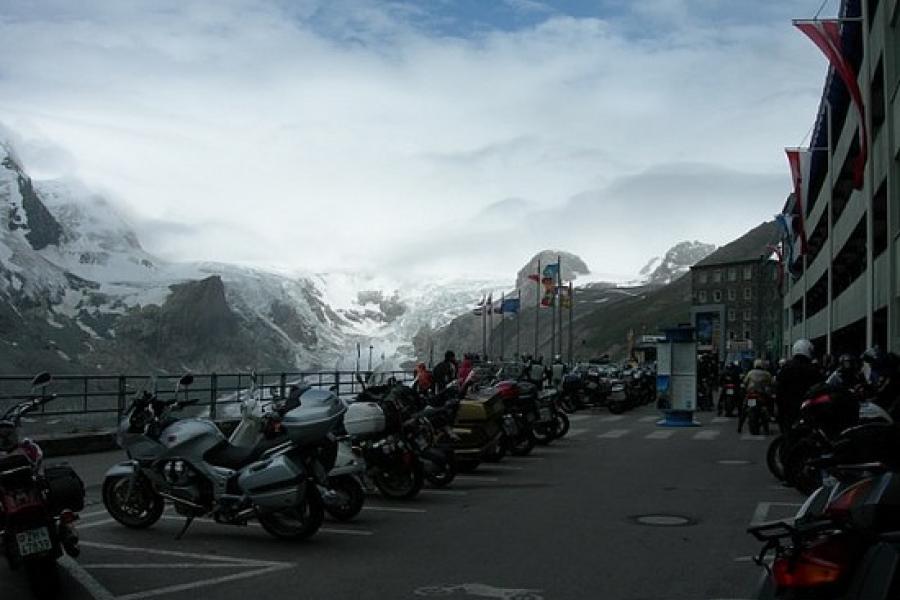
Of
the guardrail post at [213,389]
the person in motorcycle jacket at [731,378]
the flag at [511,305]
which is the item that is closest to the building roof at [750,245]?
the flag at [511,305]

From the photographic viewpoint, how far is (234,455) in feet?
28.9

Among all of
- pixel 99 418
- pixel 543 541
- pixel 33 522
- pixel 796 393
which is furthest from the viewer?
pixel 99 418

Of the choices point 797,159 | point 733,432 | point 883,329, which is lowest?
point 733,432

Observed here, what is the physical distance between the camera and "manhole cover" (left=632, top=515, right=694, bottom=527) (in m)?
9.28

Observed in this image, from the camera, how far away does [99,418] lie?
56.7 ft

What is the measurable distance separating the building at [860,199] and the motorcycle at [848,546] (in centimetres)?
1776

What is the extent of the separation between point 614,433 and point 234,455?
13896 millimetres

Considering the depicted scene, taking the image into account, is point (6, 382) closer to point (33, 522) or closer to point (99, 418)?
point (99, 418)

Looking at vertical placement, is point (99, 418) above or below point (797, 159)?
below

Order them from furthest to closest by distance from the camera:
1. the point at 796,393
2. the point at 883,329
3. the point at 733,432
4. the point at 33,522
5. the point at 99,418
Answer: the point at 883,329 < the point at 733,432 < the point at 99,418 < the point at 796,393 < the point at 33,522

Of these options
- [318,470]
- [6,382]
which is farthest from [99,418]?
[318,470]

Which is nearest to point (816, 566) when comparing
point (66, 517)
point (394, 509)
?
point (66, 517)

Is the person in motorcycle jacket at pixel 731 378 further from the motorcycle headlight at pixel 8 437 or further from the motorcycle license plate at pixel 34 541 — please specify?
the motorcycle license plate at pixel 34 541

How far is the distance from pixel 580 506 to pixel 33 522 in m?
6.13
